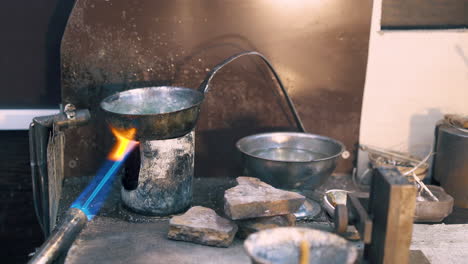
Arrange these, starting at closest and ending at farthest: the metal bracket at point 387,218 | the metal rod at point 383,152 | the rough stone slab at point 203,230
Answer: the metal bracket at point 387,218
the rough stone slab at point 203,230
the metal rod at point 383,152

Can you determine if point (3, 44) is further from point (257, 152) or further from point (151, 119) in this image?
point (257, 152)

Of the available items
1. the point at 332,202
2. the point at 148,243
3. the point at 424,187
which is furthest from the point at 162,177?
the point at 424,187

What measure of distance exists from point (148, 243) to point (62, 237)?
0.51 meters

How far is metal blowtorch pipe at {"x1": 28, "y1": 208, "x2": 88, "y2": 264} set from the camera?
3127 millimetres

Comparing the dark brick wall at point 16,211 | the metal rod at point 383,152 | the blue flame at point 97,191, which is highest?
the metal rod at point 383,152

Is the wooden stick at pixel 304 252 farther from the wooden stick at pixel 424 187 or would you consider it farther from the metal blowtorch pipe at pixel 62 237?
the wooden stick at pixel 424 187

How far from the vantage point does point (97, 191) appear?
408 cm

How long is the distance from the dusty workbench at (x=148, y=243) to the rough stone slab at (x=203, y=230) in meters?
0.04

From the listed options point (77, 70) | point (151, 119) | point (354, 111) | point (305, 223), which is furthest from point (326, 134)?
point (77, 70)

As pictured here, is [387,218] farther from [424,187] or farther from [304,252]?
[424,187]

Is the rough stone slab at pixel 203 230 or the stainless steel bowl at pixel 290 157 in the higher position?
the stainless steel bowl at pixel 290 157

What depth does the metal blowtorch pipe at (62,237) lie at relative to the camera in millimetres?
3127

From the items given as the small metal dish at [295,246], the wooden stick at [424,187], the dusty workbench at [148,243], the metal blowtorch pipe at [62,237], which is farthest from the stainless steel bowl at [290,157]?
the small metal dish at [295,246]

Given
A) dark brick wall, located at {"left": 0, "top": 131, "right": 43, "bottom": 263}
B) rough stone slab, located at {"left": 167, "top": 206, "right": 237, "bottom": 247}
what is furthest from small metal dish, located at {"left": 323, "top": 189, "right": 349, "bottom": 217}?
dark brick wall, located at {"left": 0, "top": 131, "right": 43, "bottom": 263}
